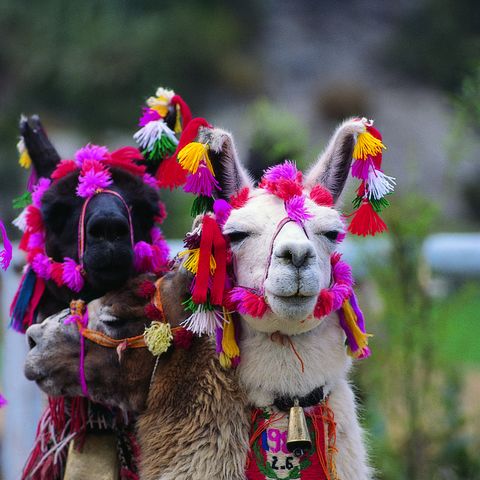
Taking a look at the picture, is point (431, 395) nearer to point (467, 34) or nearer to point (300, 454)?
point (300, 454)

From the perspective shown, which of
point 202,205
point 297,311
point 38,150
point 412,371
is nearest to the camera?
point 297,311

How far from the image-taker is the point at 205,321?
10.2ft

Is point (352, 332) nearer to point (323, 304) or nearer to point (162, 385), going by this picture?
point (323, 304)

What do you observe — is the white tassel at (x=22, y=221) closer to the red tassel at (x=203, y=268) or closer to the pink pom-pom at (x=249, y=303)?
the red tassel at (x=203, y=268)

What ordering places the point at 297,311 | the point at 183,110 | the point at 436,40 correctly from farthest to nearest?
1. the point at 436,40
2. the point at 183,110
3. the point at 297,311

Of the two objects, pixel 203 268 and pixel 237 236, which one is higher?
pixel 237 236

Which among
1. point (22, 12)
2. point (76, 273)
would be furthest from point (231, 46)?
point (76, 273)

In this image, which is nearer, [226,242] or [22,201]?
[226,242]

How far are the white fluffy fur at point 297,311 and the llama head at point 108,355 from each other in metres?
0.35

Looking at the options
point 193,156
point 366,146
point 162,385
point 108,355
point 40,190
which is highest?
point 40,190

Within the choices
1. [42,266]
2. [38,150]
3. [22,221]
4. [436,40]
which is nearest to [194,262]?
[42,266]

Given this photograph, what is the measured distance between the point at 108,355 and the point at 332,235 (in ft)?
3.26

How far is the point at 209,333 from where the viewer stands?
322cm

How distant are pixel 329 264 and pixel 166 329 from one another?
2.20 ft
